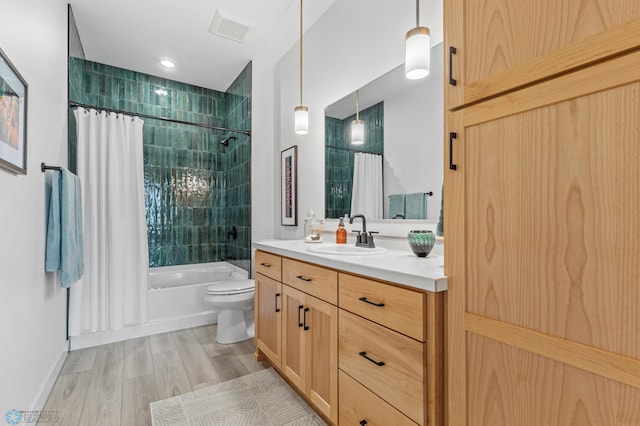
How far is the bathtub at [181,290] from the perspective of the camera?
291cm

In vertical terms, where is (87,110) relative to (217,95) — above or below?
below

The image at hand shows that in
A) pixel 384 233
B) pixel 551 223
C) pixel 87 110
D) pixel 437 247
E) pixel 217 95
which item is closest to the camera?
pixel 551 223

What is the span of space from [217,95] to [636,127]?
4.28m

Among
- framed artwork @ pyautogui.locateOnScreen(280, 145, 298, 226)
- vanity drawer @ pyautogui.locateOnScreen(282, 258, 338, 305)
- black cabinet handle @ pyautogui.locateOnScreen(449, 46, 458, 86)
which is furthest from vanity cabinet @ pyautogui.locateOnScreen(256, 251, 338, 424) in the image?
framed artwork @ pyautogui.locateOnScreen(280, 145, 298, 226)

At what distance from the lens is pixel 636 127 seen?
63 cm

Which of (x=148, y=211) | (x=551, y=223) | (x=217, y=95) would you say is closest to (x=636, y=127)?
(x=551, y=223)

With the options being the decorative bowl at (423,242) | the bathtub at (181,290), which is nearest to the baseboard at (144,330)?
the bathtub at (181,290)

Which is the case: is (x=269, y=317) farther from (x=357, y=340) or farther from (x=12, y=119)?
(x=12, y=119)

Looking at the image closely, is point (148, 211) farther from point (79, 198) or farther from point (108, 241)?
point (79, 198)

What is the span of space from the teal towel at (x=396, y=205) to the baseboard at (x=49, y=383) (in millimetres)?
2172

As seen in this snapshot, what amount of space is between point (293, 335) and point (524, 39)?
1652 mm

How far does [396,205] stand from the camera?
5.90ft

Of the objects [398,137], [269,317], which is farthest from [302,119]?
[269,317]

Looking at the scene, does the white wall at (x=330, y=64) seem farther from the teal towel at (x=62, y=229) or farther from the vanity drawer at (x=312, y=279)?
the teal towel at (x=62, y=229)
